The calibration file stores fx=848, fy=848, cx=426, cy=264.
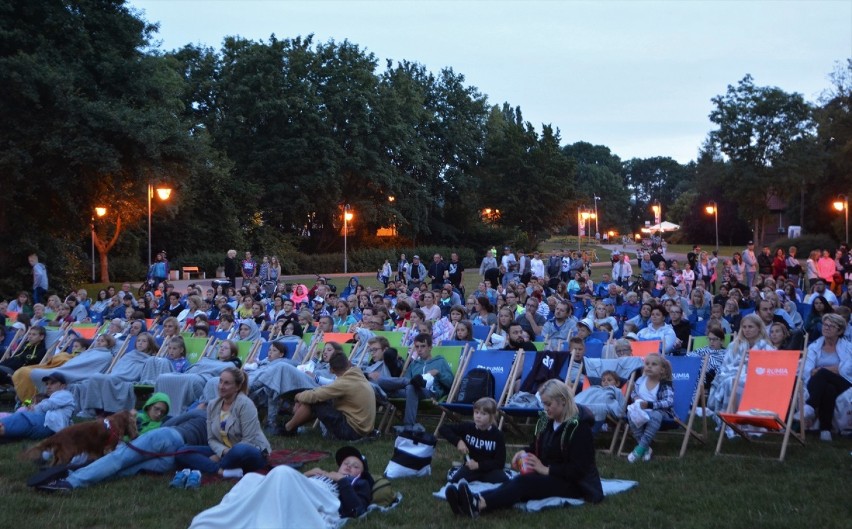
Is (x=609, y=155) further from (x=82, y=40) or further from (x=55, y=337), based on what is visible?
(x=55, y=337)

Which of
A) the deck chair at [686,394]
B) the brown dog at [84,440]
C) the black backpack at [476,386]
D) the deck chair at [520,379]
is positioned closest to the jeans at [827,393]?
the deck chair at [686,394]

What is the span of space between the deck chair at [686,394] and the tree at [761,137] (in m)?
39.1

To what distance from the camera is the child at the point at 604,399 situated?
709 centimetres

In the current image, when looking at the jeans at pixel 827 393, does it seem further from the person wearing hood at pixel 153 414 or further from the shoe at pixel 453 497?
the person wearing hood at pixel 153 414

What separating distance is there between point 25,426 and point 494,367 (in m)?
4.49

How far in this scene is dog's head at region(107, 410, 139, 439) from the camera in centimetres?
655

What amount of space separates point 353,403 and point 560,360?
2.05 m

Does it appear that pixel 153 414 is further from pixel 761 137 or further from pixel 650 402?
pixel 761 137

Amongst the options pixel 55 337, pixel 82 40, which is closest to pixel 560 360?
pixel 55 337

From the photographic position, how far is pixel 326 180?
3875 cm

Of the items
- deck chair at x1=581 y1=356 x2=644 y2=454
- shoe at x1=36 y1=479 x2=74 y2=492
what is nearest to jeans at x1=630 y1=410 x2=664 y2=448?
deck chair at x1=581 y1=356 x2=644 y2=454

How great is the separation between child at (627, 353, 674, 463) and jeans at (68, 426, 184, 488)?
3639 mm

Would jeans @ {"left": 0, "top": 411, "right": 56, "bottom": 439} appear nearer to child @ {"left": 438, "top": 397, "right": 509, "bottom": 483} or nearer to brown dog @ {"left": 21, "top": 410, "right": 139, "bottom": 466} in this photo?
brown dog @ {"left": 21, "top": 410, "right": 139, "bottom": 466}

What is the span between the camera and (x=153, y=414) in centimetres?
735
